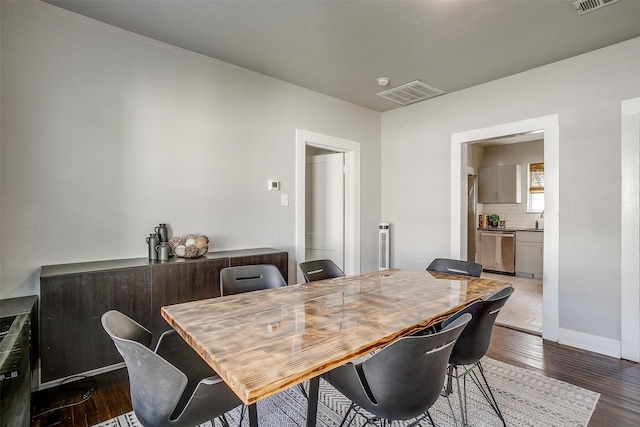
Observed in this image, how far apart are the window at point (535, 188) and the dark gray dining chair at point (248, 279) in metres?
6.55

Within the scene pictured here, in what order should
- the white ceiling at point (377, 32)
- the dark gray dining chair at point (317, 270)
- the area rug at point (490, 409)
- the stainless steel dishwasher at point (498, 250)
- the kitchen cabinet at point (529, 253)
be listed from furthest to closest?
the stainless steel dishwasher at point (498, 250) → the kitchen cabinet at point (529, 253) → the dark gray dining chair at point (317, 270) → the white ceiling at point (377, 32) → the area rug at point (490, 409)

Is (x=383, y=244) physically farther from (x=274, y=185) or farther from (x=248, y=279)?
(x=248, y=279)

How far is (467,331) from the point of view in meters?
1.67

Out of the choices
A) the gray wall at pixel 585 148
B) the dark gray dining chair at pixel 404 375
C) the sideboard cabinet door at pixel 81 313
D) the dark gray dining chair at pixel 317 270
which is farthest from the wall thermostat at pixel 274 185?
the dark gray dining chair at pixel 404 375

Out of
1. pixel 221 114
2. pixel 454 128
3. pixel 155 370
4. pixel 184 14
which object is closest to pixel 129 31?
pixel 184 14

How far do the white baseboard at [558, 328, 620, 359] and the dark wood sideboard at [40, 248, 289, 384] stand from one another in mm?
3402

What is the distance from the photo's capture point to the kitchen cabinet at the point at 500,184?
676 centimetres

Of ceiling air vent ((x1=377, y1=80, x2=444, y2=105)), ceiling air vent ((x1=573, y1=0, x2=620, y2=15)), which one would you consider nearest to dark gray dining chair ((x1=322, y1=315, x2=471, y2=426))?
ceiling air vent ((x1=573, y1=0, x2=620, y2=15))

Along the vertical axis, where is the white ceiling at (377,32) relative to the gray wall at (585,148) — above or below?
above

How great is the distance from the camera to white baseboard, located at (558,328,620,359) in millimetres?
2881

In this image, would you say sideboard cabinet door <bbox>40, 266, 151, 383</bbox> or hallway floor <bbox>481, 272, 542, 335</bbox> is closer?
sideboard cabinet door <bbox>40, 266, 151, 383</bbox>

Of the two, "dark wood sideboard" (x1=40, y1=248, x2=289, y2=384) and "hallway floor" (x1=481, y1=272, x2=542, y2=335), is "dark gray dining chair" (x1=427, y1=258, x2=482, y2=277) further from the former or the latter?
"dark wood sideboard" (x1=40, y1=248, x2=289, y2=384)

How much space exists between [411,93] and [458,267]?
232 centimetres

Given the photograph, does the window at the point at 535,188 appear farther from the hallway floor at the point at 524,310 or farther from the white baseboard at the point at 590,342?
the white baseboard at the point at 590,342
